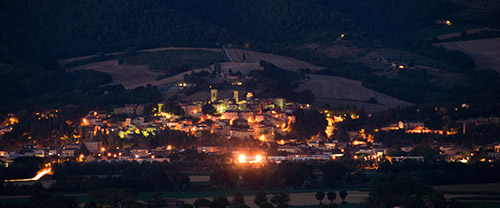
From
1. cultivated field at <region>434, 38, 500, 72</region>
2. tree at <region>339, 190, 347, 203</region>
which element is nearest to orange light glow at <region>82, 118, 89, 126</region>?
tree at <region>339, 190, 347, 203</region>

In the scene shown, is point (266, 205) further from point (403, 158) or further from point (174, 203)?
point (403, 158)

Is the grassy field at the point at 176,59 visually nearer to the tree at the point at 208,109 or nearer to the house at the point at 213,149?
the tree at the point at 208,109

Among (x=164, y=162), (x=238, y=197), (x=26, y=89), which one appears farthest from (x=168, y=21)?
(x=238, y=197)

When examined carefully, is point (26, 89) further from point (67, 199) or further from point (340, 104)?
point (67, 199)

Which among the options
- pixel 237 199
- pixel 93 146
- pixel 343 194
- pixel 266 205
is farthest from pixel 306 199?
pixel 93 146

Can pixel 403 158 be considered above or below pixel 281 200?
above

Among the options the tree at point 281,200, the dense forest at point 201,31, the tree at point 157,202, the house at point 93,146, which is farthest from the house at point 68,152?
the dense forest at point 201,31
